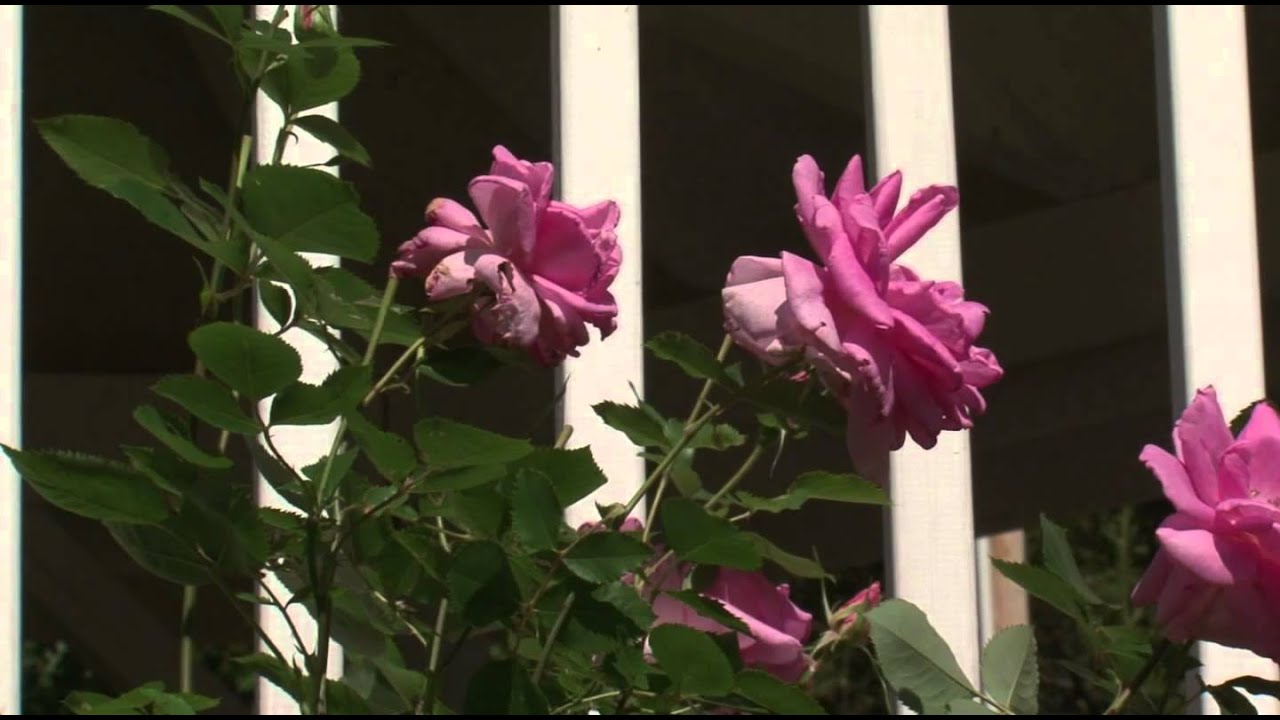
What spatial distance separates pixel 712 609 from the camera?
48.6 inches

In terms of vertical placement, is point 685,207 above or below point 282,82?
above

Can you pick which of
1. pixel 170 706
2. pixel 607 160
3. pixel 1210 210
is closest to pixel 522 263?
pixel 170 706

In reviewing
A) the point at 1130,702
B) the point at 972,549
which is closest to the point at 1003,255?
the point at 972,549

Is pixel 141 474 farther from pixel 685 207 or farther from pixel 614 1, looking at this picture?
pixel 685 207

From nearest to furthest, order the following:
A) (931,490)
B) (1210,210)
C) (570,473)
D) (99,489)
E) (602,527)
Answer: (99,489)
(570,473)
(602,527)
(931,490)
(1210,210)

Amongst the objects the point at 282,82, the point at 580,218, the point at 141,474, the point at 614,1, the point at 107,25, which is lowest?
the point at 141,474

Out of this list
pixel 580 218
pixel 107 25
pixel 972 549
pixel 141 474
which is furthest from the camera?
pixel 107 25

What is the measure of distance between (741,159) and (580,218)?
5.69 metres

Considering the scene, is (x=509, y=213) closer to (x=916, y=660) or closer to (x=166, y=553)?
(x=166, y=553)

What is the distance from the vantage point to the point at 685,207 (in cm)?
713

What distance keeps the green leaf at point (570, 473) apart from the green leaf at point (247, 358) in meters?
0.17

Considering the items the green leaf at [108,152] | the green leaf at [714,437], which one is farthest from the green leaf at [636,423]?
the green leaf at [108,152]

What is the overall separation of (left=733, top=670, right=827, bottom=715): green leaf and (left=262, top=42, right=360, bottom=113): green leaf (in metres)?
0.48

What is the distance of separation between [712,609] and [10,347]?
1.98 meters
